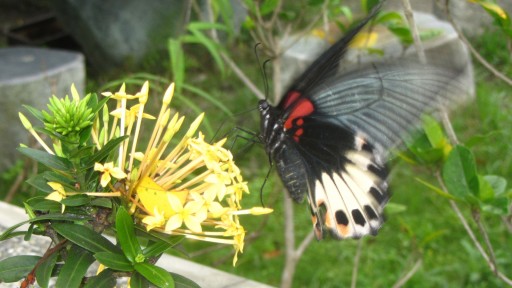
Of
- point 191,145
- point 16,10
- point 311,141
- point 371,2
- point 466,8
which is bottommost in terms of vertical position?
point 191,145

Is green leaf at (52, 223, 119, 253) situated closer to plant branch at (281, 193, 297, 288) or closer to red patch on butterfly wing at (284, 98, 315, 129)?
red patch on butterfly wing at (284, 98, 315, 129)

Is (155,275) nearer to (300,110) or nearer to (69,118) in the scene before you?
(69,118)

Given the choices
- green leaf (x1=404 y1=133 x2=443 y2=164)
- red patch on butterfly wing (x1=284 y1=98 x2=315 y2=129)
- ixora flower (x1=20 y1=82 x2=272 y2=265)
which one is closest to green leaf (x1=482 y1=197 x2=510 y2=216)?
green leaf (x1=404 y1=133 x2=443 y2=164)

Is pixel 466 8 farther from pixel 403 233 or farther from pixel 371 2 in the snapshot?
pixel 371 2

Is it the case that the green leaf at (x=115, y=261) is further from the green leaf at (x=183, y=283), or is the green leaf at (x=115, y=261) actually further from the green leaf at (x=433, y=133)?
the green leaf at (x=433, y=133)

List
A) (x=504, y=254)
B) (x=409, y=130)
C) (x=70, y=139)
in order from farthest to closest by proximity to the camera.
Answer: (x=504, y=254)
(x=409, y=130)
(x=70, y=139)

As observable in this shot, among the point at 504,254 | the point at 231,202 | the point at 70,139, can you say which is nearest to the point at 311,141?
the point at 231,202

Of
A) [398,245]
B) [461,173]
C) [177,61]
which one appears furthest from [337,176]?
[398,245]
